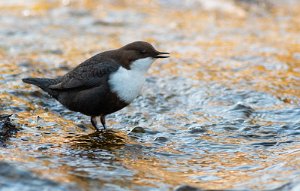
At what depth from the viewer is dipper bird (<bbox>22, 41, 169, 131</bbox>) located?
18.2 ft

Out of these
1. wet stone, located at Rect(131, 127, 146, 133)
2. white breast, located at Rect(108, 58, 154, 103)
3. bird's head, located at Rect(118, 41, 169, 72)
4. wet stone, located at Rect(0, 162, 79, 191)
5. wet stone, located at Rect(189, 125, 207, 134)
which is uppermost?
bird's head, located at Rect(118, 41, 169, 72)

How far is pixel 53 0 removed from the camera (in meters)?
12.4

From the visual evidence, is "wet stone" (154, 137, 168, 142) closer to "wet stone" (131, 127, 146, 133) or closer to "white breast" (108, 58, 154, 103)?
"wet stone" (131, 127, 146, 133)

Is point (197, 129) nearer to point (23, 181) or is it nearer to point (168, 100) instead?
point (168, 100)

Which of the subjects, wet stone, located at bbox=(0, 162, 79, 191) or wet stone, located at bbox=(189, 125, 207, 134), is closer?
wet stone, located at bbox=(0, 162, 79, 191)

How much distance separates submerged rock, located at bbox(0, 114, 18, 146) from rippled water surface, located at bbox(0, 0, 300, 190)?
0.08 metres

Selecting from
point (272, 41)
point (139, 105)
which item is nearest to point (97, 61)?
point (139, 105)

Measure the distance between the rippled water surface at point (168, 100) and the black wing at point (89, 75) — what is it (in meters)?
0.39

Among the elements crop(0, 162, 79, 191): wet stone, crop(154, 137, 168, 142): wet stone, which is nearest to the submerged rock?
crop(0, 162, 79, 191): wet stone

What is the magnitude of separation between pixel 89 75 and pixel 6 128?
911mm

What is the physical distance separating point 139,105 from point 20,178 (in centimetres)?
276

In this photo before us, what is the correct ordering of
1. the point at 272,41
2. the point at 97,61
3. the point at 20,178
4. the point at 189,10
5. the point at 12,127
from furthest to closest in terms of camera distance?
the point at 189,10 < the point at 272,41 < the point at 97,61 < the point at 12,127 < the point at 20,178

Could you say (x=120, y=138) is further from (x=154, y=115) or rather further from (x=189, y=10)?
(x=189, y=10)

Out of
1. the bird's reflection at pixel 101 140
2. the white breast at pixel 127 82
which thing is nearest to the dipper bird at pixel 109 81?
the white breast at pixel 127 82
